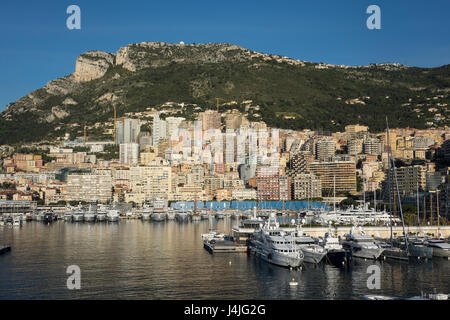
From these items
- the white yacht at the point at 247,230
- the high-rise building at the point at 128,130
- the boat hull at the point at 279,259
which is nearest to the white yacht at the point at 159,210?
the white yacht at the point at 247,230

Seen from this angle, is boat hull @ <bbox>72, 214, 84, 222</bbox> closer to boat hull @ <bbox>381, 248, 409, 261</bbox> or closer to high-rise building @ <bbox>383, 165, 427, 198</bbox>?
high-rise building @ <bbox>383, 165, 427, 198</bbox>

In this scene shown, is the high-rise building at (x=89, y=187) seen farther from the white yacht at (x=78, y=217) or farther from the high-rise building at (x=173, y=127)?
the high-rise building at (x=173, y=127)

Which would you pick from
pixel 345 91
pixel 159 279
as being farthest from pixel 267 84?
pixel 159 279

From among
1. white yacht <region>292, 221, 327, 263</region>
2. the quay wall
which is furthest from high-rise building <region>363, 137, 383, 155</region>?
white yacht <region>292, 221, 327, 263</region>

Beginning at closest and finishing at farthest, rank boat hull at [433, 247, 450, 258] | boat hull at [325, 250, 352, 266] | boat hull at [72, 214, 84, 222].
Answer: boat hull at [325, 250, 352, 266] → boat hull at [433, 247, 450, 258] → boat hull at [72, 214, 84, 222]

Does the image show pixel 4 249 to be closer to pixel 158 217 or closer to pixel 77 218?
pixel 77 218

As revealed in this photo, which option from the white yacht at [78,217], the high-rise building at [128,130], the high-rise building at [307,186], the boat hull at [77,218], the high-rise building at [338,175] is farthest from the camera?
the high-rise building at [128,130]

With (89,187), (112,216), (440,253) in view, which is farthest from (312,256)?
(89,187)
